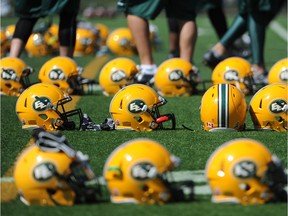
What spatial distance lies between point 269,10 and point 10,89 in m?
3.05

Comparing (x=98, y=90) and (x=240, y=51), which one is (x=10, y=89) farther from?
(x=240, y=51)

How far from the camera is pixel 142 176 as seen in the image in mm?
5090

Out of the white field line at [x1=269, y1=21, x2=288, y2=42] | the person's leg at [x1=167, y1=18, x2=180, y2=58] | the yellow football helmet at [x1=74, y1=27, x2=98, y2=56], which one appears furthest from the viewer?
the white field line at [x1=269, y1=21, x2=288, y2=42]

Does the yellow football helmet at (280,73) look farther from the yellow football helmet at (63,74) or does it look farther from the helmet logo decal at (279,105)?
the helmet logo decal at (279,105)

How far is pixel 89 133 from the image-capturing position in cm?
751

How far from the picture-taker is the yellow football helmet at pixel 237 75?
9531 mm

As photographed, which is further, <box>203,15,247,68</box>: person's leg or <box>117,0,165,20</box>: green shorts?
<box>203,15,247,68</box>: person's leg

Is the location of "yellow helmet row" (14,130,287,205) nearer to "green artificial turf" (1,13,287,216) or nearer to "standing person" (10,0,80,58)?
"green artificial turf" (1,13,287,216)

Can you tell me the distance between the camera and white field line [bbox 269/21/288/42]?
64.6 feet

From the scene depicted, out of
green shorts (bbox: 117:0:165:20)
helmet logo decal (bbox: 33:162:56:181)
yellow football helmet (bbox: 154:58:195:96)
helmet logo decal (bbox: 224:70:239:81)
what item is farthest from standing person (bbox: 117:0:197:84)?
helmet logo decal (bbox: 33:162:56:181)

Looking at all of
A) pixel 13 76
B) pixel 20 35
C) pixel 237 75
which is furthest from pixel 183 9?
pixel 13 76

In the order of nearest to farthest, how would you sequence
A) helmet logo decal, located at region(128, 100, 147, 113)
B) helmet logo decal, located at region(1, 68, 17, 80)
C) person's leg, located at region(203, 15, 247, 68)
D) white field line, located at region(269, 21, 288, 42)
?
helmet logo decal, located at region(128, 100, 147, 113) < helmet logo decal, located at region(1, 68, 17, 80) < person's leg, located at region(203, 15, 247, 68) < white field line, located at region(269, 21, 288, 42)

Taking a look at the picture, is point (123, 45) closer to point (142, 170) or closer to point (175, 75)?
point (175, 75)

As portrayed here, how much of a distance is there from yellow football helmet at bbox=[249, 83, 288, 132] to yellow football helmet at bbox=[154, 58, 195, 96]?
2.13 metres
